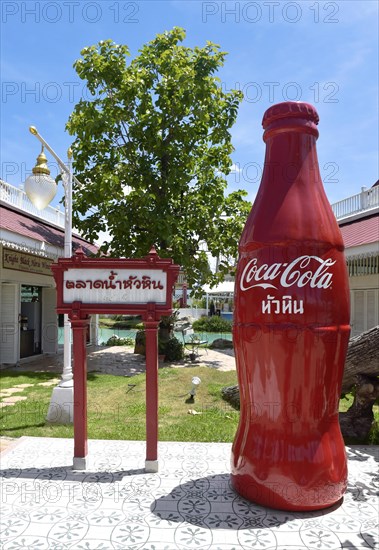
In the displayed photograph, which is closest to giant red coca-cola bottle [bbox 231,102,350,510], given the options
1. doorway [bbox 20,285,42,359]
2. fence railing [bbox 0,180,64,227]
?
fence railing [bbox 0,180,64,227]

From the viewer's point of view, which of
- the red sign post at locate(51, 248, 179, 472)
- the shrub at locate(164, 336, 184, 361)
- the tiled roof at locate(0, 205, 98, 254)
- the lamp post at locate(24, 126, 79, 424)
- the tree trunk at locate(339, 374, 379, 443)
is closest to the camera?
the red sign post at locate(51, 248, 179, 472)

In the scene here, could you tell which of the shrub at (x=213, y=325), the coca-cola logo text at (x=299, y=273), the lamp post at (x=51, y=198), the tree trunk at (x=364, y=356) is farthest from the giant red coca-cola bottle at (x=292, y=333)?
the shrub at (x=213, y=325)

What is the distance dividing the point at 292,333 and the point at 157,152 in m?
10.7

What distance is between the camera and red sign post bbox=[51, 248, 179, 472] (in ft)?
17.1

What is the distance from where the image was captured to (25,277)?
44.7 feet

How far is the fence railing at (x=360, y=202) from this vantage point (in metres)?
14.7

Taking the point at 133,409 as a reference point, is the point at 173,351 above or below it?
above

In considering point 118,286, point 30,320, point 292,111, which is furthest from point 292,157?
point 30,320

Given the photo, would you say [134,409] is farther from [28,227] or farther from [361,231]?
[361,231]

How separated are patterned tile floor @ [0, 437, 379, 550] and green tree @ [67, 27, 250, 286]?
8109 mm

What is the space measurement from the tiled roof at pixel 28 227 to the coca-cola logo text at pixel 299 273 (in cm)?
777

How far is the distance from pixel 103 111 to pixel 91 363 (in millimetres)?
7342

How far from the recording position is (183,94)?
1316cm

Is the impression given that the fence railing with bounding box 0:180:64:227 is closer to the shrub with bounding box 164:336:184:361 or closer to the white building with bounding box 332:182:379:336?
the shrub with bounding box 164:336:184:361
